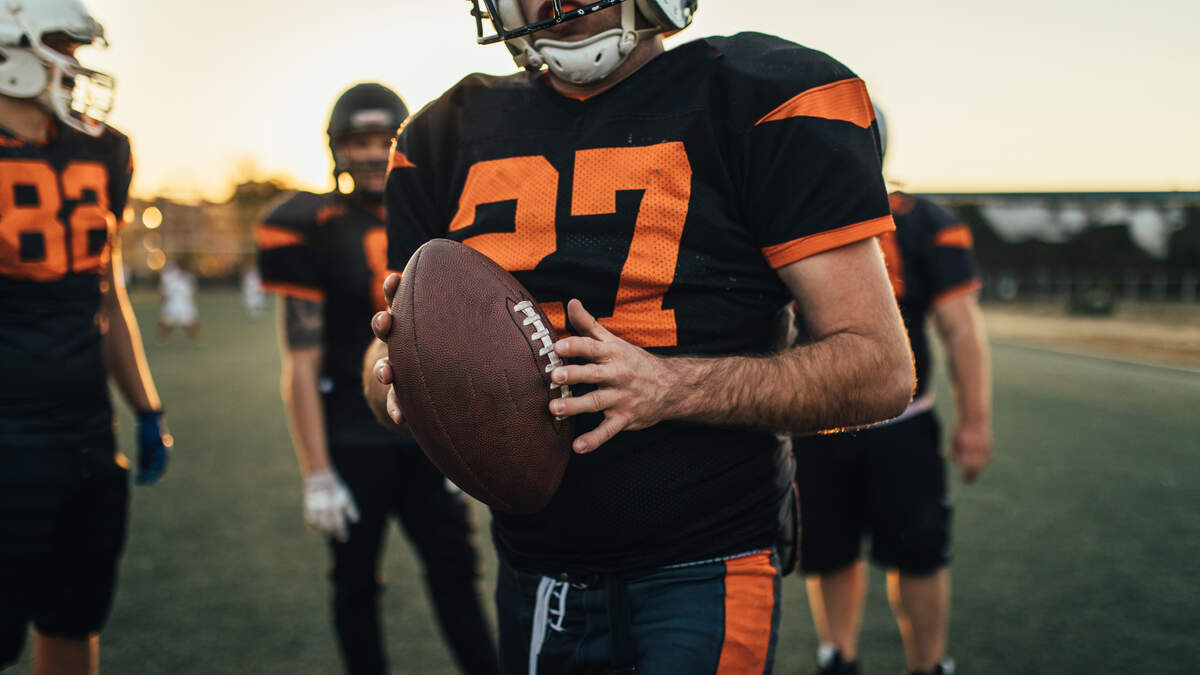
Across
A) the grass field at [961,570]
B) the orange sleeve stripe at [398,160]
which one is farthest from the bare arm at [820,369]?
the grass field at [961,570]

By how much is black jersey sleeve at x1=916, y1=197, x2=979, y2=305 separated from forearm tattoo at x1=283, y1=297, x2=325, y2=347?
211 centimetres

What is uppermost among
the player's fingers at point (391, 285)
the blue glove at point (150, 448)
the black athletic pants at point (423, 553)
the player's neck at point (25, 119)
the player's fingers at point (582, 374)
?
the player's neck at point (25, 119)

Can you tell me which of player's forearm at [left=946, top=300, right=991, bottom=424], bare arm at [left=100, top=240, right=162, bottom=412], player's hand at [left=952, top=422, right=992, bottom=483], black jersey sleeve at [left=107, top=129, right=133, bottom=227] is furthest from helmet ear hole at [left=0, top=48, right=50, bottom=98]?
player's hand at [left=952, top=422, right=992, bottom=483]

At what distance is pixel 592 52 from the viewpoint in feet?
4.51

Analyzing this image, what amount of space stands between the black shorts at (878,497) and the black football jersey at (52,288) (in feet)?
7.34

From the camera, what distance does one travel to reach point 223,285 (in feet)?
147

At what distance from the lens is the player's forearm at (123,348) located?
246 centimetres

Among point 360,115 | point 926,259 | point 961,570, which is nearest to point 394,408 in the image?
point 360,115

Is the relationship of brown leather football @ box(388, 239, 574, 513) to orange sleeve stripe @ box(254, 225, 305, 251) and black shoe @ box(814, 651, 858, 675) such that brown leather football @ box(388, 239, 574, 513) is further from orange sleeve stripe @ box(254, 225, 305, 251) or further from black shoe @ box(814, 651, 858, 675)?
black shoe @ box(814, 651, 858, 675)

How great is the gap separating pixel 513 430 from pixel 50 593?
5.62 feet

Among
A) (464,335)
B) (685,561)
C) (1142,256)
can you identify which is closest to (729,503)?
(685,561)

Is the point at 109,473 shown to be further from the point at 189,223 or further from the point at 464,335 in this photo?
the point at 189,223

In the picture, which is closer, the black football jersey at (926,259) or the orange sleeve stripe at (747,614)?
the orange sleeve stripe at (747,614)

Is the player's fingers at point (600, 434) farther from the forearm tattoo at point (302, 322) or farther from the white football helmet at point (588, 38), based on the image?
the forearm tattoo at point (302, 322)
